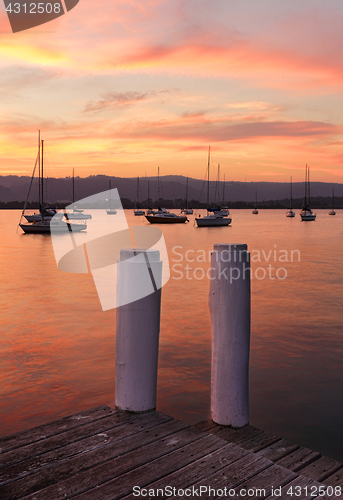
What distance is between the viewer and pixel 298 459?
3.46 meters

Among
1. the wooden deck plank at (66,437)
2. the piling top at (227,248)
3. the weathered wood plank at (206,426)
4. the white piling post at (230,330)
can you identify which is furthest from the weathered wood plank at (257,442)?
the piling top at (227,248)

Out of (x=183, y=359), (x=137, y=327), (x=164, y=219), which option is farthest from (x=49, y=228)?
(x=137, y=327)

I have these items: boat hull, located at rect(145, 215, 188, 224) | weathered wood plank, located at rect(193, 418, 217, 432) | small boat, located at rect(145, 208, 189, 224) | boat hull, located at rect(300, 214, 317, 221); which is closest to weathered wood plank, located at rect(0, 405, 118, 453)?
weathered wood plank, located at rect(193, 418, 217, 432)

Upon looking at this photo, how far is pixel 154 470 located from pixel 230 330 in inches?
50.5

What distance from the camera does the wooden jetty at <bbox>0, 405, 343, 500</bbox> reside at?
110 inches

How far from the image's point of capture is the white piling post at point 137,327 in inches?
148

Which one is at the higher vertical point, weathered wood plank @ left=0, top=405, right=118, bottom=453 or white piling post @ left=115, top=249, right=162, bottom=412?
white piling post @ left=115, top=249, right=162, bottom=412

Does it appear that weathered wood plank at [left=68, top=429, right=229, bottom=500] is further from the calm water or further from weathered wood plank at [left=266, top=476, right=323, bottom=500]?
the calm water

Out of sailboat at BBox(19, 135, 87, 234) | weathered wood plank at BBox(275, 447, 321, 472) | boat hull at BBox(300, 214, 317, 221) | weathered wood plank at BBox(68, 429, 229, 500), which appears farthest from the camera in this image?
boat hull at BBox(300, 214, 317, 221)

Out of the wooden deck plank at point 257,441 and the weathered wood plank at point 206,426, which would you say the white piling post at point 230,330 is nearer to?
the weathered wood plank at point 206,426

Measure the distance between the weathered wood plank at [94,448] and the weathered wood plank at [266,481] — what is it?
814 millimetres

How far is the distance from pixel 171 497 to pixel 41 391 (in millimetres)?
4654

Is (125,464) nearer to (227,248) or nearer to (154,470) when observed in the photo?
(154,470)

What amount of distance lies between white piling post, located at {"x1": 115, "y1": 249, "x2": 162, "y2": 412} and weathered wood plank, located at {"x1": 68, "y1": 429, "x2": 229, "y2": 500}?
0.72m
